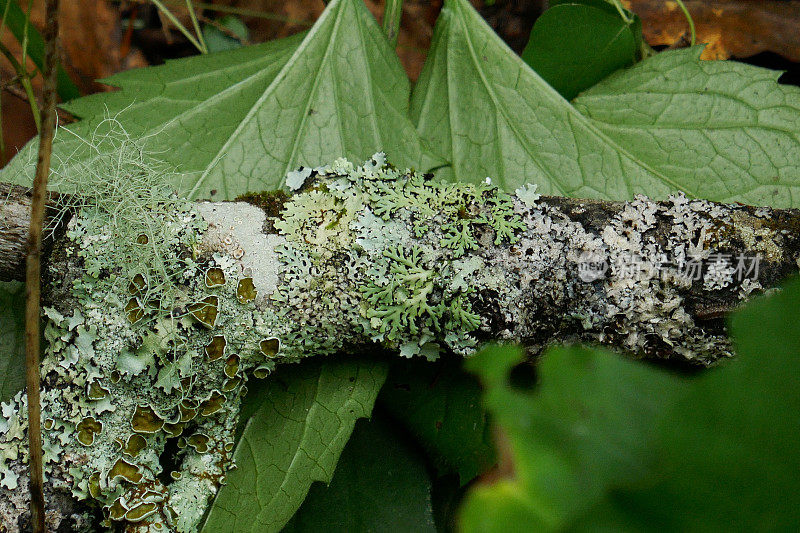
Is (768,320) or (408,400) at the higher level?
(768,320)

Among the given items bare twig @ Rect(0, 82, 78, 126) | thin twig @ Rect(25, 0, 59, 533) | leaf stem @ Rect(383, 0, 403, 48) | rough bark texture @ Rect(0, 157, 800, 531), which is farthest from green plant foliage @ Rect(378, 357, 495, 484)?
bare twig @ Rect(0, 82, 78, 126)

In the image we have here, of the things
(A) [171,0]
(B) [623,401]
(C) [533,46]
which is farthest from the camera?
(A) [171,0]

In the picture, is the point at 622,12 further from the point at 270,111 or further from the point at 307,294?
the point at 307,294

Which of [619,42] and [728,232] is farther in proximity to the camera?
[619,42]

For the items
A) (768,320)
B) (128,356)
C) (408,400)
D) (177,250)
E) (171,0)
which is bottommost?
(408,400)

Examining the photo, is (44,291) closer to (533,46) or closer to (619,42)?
(533,46)

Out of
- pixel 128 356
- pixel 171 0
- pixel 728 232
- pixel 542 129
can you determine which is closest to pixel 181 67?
pixel 171 0

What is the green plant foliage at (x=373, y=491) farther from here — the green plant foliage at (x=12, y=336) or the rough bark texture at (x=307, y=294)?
the green plant foliage at (x=12, y=336)
